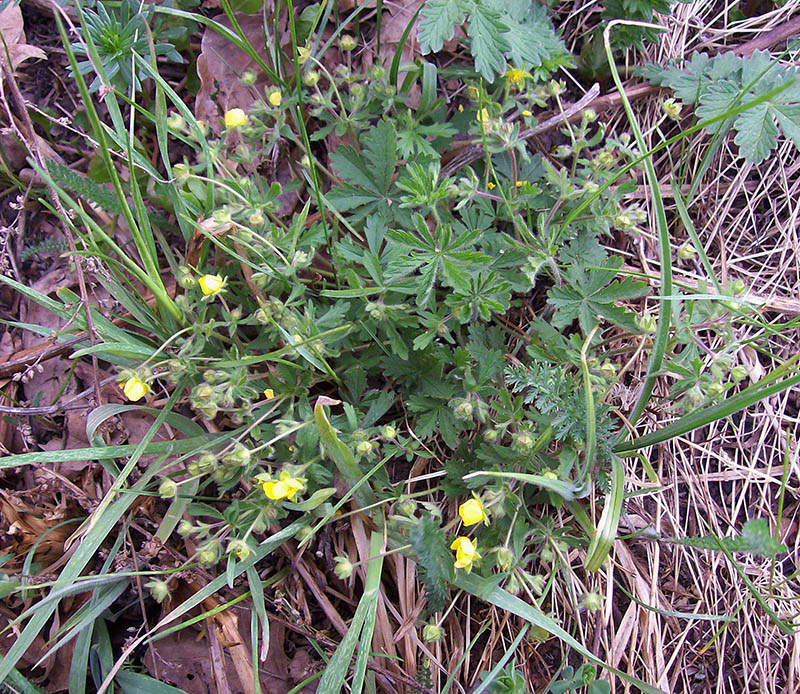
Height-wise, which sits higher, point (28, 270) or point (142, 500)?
point (28, 270)

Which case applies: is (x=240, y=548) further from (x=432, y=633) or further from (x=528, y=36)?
(x=528, y=36)

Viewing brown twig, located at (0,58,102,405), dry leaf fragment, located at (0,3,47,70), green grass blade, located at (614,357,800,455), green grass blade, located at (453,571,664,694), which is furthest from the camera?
dry leaf fragment, located at (0,3,47,70)

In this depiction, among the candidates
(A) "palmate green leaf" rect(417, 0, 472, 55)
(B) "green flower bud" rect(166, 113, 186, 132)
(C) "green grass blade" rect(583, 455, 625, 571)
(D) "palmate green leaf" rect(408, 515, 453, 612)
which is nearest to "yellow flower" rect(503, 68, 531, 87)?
(A) "palmate green leaf" rect(417, 0, 472, 55)

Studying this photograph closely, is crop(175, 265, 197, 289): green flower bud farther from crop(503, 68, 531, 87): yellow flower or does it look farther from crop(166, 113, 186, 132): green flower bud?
crop(503, 68, 531, 87): yellow flower

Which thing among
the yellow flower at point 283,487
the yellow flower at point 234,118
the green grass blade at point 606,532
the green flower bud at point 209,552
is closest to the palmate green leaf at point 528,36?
the yellow flower at point 234,118

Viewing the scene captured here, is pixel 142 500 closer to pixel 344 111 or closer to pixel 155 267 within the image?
pixel 155 267

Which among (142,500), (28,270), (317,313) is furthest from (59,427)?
(317,313)
